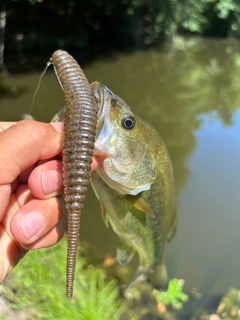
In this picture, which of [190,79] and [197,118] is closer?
[197,118]

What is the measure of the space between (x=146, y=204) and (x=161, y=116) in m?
8.52

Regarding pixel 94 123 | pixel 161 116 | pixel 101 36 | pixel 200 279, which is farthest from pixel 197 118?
pixel 101 36

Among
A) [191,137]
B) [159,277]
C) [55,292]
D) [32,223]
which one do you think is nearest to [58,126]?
[32,223]

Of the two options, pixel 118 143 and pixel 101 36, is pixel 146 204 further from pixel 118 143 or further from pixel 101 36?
pixel 101 36

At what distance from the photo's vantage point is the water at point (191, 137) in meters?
5.75

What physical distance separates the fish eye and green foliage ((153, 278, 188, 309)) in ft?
10.7

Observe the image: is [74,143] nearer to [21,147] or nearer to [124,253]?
[21,147]

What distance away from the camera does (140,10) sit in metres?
20.2

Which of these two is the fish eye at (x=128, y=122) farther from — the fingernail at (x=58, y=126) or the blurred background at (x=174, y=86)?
the blurred background at (x=174, y=86)

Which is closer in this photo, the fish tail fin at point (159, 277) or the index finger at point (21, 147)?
the index finger at point (21, 147)

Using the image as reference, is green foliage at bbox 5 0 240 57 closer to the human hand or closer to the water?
the water

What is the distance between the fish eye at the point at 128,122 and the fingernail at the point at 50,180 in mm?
529

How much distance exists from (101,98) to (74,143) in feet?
1.41

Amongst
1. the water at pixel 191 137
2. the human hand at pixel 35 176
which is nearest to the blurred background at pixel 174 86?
the water at pixel 191 137
